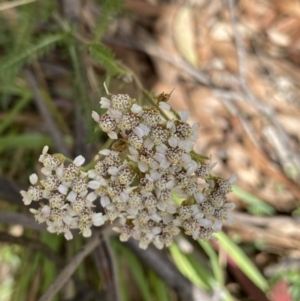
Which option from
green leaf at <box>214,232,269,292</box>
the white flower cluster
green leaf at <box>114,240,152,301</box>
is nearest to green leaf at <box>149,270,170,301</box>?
green leaf at <box>114,240,152,301</box>

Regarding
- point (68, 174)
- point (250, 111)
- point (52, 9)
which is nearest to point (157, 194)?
point (68, 174)

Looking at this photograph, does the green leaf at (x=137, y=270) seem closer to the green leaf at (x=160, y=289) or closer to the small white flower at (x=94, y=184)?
the green leaf at (x=160, y=289)

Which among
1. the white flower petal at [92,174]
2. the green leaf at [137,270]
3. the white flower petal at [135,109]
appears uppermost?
the white flower petal at [135,109]

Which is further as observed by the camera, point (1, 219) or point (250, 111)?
point (250, 111)

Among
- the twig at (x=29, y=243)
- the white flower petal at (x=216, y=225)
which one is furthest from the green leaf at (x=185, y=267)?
the white flower petal at (x=216, y=225)

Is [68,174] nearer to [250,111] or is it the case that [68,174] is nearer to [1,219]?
[1,219]
